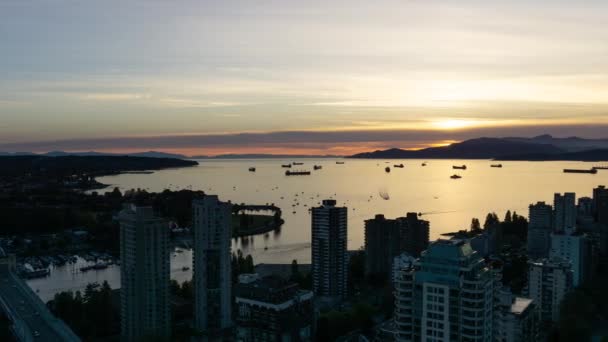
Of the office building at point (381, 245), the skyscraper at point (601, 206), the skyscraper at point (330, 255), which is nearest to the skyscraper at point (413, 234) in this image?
the office building at point (381, 245)

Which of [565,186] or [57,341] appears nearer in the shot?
[57,341]

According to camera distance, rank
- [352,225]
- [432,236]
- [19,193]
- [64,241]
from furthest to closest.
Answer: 1. [19,193]
2. [352,225]
3. [432,236]
4. [64,241]

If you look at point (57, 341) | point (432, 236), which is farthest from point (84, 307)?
point (432, 236)

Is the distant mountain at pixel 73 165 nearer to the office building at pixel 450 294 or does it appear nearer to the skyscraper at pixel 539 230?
the skyscraper at pixel 539 230

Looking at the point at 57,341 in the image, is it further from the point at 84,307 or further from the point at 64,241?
the point at 64,241

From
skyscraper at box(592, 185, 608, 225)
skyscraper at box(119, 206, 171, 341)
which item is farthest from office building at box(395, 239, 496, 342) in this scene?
skyscraper at box(592, 185, 608, 225)

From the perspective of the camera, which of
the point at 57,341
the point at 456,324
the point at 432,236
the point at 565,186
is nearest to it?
the point at 456,324

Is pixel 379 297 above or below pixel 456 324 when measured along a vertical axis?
below
